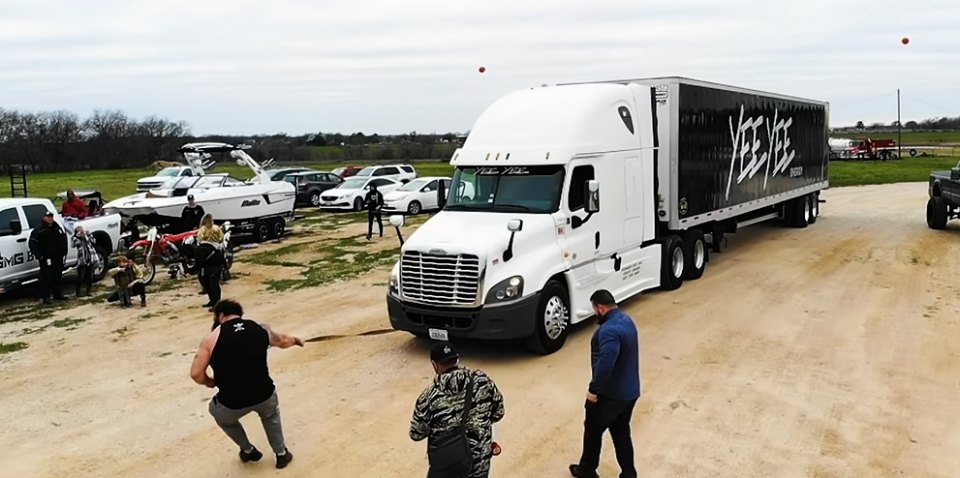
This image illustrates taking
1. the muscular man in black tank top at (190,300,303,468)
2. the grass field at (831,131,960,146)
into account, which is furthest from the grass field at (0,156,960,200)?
the grass field at (831,131,960,146)

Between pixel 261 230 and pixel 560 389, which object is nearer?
pixel 560 389

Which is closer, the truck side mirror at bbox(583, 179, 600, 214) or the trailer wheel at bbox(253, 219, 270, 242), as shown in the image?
the truck side mirror at bbox(583, 179, 600, 214)

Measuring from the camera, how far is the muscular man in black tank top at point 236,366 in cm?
600

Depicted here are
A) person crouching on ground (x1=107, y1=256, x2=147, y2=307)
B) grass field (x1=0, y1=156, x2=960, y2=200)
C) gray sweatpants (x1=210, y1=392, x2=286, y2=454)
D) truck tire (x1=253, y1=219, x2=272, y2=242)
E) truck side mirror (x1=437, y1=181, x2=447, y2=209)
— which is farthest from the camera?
grass field (x1=0, y1=156, x2=960, y2=200)

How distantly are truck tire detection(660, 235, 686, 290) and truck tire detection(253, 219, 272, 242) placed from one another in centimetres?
1229

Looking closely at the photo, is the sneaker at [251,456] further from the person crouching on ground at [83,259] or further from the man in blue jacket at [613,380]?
the person crouching on ground at [83,259]

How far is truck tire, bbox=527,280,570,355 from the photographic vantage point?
9508 millimetres

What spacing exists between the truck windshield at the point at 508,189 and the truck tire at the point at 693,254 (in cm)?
459

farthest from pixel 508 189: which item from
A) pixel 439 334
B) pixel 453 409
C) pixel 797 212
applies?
pixel 797 212

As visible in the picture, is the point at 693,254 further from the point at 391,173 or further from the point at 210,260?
the point at 391,173

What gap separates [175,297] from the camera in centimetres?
1420

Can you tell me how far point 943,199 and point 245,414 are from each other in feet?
62.5

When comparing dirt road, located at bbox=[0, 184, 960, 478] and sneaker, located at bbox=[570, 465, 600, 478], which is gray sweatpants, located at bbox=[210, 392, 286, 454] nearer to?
dirt road, located at bbox=[0, 184, 960, 478]

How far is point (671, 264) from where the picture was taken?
13.2m
